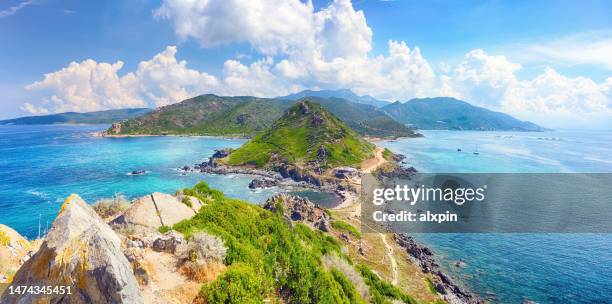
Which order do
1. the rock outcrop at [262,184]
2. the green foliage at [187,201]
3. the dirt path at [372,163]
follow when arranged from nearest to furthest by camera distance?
1. the green foliage at [187,201]
2. the rock outcrop at [262,184]
3. the dirt path at [372,163]

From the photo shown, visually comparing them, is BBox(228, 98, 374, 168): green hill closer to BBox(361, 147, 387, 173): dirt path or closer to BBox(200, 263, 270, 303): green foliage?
BBox(361, 147, 387, 173): dirt path

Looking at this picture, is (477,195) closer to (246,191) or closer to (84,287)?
(246,191)

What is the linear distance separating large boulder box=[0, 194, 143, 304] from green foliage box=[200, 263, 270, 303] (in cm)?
335

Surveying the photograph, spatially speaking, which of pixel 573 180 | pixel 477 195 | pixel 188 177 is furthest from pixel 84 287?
pixel 573 180

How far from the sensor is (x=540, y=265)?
174 ft

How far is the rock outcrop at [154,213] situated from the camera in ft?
63.7

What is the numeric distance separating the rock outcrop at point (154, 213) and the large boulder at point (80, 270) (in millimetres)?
9118

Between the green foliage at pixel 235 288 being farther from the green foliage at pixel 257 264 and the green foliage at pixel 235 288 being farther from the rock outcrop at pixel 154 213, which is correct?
the rock outcrop at pixel 154 213

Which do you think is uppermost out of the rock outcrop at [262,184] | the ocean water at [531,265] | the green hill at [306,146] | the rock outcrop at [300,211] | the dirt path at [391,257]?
the green hill at [306,146]

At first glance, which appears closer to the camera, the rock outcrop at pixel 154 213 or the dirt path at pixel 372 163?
the rock outcrop at pixel 154 213

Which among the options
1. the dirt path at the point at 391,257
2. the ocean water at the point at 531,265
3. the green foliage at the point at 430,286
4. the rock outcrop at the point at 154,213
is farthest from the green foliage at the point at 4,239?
the ocean water at the point at 531,265

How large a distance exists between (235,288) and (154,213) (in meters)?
9.77

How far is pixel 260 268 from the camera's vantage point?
1762 cm

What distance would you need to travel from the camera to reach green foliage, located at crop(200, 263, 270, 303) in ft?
43.4
